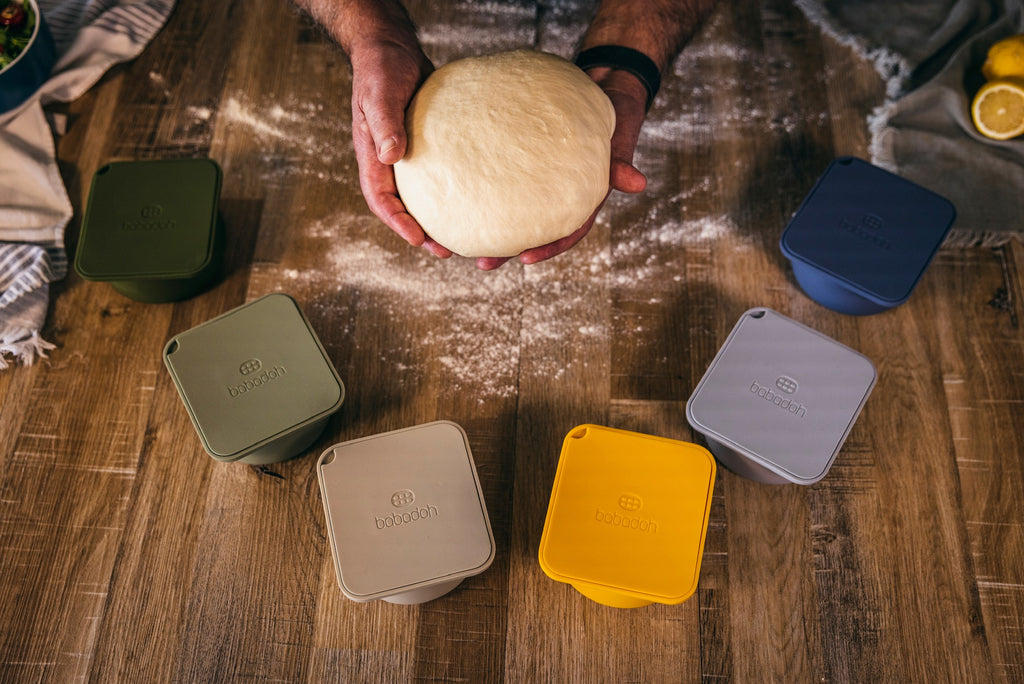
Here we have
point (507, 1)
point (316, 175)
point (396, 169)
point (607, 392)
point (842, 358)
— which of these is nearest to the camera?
point (396, 169)

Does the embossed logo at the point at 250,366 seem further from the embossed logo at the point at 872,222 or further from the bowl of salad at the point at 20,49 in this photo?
the embossed logo at the point at 872,222

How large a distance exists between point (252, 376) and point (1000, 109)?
144 centimetres

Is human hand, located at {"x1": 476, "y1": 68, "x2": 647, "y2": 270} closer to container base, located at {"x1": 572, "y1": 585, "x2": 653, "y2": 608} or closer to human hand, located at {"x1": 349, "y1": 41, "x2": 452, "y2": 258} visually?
human hand, located at {"x1": 349, "y1": 41, "x2": 452, "y2": 258}

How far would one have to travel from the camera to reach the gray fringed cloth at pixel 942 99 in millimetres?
1239

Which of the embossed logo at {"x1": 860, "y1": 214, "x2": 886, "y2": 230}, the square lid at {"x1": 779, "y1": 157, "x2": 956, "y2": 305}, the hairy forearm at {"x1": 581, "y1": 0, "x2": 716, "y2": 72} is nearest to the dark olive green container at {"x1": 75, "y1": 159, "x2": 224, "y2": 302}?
the hairy forearm at {"x1": 581, "y1": 0, "x2": 716, "y2": 72}

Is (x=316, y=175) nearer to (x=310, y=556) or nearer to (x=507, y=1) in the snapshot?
(x=507, y=1)

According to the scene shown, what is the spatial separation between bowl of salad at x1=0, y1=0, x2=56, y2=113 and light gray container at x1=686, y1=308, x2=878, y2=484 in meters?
1.38

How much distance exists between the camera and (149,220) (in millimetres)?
1120

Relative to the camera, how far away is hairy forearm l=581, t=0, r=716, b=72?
3.67 feet

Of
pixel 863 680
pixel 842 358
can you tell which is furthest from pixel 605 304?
pixel 863 680

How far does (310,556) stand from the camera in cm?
102

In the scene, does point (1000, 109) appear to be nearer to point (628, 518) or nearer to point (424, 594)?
point (628, 518)

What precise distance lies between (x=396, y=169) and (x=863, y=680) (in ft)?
3.31

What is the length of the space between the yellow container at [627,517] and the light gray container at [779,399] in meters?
0.07
